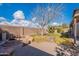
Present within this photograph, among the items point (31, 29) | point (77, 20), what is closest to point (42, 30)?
point (31, 29)

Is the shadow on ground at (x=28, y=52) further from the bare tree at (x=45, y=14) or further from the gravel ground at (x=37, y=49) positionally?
the bare tree at (x=45, y=14)

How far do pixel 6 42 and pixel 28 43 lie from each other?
306 millimetres

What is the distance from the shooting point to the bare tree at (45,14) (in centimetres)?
505

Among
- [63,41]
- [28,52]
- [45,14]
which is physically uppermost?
[45,14]

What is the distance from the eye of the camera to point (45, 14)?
5.08 meters

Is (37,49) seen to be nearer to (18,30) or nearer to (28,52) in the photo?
(28,52)

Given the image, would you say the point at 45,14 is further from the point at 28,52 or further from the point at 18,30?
the point at 28,52

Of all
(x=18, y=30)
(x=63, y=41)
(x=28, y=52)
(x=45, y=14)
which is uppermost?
(x=45, y=14)

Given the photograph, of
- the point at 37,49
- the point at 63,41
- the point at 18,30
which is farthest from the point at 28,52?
the point at 63,41

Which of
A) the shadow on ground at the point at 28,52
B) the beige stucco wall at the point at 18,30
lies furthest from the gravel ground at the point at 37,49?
the beige stucco wall at the point at 18,30

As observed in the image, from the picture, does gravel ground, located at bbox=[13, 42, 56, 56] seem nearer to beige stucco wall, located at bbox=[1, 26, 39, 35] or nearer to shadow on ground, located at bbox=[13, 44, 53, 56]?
shadow on ground, located at bbox=[13, 44, 53, 56]

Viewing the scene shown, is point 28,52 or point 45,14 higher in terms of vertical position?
point 45,14

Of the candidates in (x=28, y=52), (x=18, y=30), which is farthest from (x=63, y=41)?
(x=18, y=30)

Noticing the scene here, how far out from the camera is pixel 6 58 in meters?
5.02
